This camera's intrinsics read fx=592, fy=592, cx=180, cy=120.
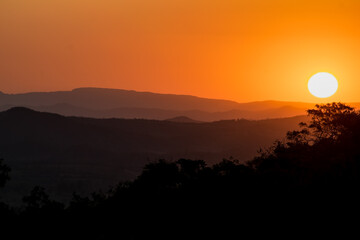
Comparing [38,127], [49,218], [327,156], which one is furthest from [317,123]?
[38,127]

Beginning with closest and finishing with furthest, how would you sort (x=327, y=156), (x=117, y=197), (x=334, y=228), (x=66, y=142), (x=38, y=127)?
1. (x=334, y=228)
2. (x=117, y=197)
3. (x=327, y=156)
4. (x=66, y=142)
5. (x=38, y=127)

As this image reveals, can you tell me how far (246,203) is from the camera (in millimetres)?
22016

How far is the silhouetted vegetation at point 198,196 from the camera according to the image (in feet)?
71.4

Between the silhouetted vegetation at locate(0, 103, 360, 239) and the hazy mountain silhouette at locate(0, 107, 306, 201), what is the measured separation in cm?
5611

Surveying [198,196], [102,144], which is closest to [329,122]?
[198,196]

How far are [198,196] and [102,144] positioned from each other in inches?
4166

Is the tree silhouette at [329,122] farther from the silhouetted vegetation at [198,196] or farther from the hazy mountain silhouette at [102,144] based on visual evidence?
the hazy mountain silhouette at [102,144]

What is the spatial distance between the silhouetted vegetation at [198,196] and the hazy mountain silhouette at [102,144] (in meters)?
56.1

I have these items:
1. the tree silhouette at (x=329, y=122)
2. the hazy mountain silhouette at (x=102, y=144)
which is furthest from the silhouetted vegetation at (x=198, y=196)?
the hazy mountain silhouette at (x=102, y=144)

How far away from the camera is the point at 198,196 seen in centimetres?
2367

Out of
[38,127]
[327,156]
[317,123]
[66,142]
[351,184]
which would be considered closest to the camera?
[351,184]

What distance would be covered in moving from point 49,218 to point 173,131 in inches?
4769

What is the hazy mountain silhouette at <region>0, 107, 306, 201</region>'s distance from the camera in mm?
97125

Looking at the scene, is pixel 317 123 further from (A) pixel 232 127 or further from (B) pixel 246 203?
(A) pixel 232 127
